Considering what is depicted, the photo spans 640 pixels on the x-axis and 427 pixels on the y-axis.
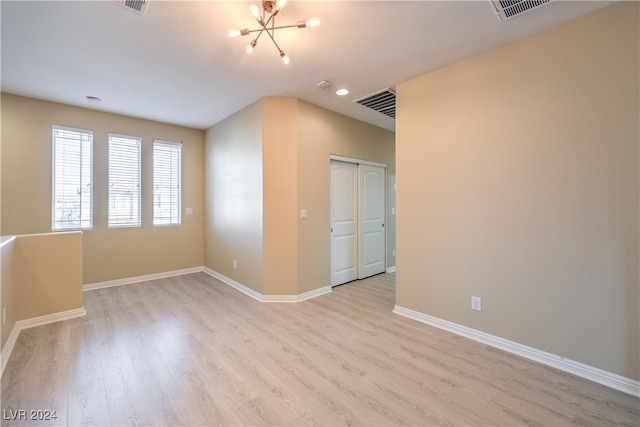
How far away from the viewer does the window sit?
382 centimetres

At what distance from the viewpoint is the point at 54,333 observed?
105 inches

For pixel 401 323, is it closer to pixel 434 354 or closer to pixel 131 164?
pixel 434 354

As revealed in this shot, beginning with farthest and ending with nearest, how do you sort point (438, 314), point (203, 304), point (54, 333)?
point (203, 304) → point (438, 314) → point (54, 333)

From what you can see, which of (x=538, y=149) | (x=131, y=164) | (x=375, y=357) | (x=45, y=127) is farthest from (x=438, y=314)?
(x=45, y=127)

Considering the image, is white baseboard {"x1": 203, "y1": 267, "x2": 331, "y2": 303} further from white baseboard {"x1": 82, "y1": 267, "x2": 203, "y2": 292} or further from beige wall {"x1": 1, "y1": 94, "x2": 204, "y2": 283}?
beige wall {"x1": 1, "y1": 94, "x2": 204, "y2": 283}

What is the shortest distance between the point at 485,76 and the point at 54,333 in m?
4.79

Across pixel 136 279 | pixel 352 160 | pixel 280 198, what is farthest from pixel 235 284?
pixel 352 160

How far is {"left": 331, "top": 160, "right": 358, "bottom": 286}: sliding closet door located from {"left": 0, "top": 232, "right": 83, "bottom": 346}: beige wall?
3177 mm

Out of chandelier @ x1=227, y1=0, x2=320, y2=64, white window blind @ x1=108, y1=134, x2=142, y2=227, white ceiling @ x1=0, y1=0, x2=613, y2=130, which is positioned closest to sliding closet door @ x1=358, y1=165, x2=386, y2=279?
white ceiling @ x1=0, y1=0, x2=613, y2=130

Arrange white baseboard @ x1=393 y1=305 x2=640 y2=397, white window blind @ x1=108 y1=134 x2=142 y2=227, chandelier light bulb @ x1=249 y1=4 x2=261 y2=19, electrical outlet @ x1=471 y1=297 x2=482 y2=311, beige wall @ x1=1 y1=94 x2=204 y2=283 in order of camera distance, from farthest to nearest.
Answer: white window blind @ x1=108 y1=134 x2=142 y2=227 < beige wall @ x1=1 y1=94 x2=204 y2=283 < electrical outlet @ x1=471 y1=297 x2=482 y2=311 < white baseboard @ x1=393 y1=305 x2=640 y2=397 < chandelier light bulb @ x1=249 y1=4 x2=261 y2=19

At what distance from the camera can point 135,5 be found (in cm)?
192

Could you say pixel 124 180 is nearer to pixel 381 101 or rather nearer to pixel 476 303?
pixel 381 101

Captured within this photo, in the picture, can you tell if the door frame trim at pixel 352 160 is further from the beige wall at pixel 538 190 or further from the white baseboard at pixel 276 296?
the white baseboard at pixel 276 296

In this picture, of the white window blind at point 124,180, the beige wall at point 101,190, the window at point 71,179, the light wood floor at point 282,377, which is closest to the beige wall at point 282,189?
the light wood floor at point 282,377
